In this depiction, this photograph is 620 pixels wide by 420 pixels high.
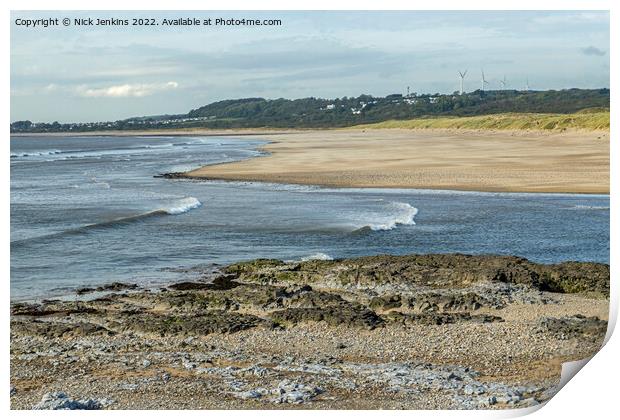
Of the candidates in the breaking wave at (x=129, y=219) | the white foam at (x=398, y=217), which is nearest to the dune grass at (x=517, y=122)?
the white foam at (x=398, y=217)

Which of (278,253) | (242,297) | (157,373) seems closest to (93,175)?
(278,253)

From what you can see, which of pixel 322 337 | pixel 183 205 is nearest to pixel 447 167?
pixel 183 205

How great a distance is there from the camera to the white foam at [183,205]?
2575cm

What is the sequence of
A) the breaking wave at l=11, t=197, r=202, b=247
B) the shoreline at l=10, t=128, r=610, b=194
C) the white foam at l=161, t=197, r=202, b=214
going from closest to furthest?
the breaking wave at l=11, t=197, r=202, b=247
the white foam at l=161, t=197, r=202, b=214
the shoreline at l=10, t=128, r=610, b=194

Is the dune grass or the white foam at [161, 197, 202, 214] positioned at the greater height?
the dune grass

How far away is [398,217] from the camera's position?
23828 mm

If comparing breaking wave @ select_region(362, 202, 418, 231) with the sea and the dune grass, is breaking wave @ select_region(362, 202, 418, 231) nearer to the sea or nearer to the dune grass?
the sea

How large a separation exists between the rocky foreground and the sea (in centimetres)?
169

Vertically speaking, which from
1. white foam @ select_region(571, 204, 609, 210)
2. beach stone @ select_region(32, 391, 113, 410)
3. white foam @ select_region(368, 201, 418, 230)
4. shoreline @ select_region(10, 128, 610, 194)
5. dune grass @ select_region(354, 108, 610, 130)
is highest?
dune grass @ select_region(354, 108, 610, 130)

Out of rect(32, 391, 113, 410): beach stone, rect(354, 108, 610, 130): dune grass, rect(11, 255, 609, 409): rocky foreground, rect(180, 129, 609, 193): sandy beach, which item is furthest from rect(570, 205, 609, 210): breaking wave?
rect(354, 108, 610, 130): dune grass

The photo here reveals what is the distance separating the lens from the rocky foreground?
998 centimetres

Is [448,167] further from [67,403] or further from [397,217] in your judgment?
[67,403]

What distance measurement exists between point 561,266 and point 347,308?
5.09 meters

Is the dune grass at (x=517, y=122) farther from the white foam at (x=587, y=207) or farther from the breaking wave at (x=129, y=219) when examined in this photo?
the breaking wave at (x=129, y=219)
